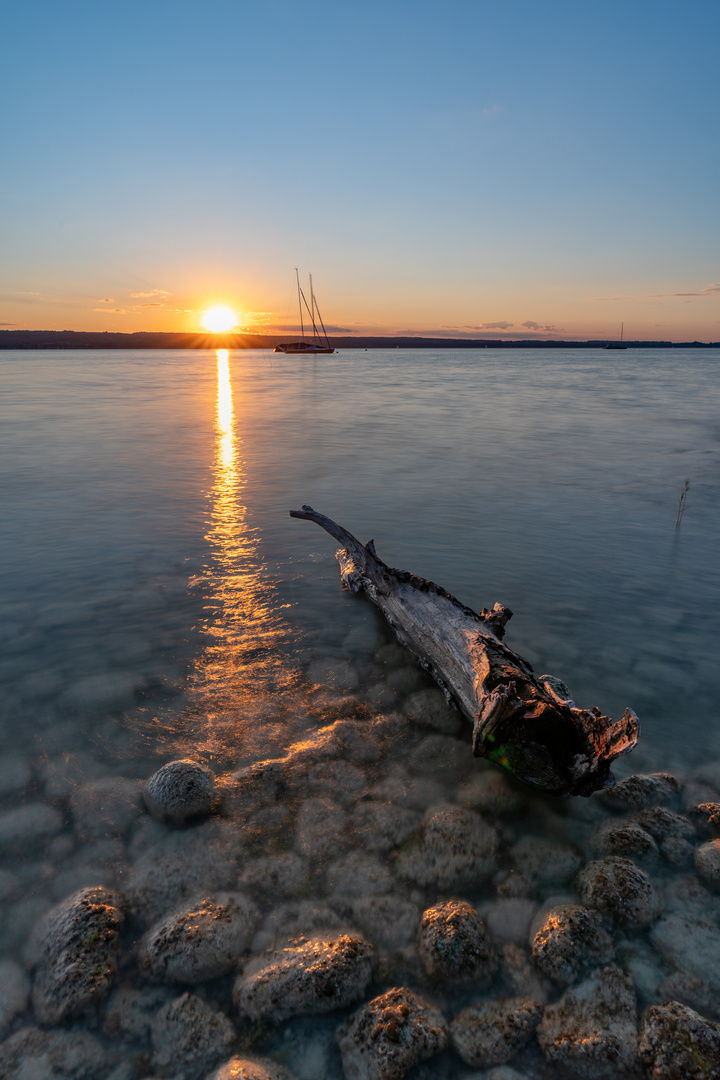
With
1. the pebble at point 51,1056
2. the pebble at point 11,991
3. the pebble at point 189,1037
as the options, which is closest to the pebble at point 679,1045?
the pebble at point 189,1037

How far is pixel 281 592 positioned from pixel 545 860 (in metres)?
4.30

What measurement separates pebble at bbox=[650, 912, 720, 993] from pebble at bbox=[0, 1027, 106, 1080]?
8.52ft

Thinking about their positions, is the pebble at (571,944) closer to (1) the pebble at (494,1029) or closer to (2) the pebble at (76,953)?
(1) the pebble at (494,1029)

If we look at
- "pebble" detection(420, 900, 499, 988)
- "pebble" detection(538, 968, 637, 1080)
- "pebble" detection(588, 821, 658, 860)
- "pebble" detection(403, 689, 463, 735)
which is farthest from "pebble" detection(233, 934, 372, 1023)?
"pebble" detection(403, 689, 463, 735)

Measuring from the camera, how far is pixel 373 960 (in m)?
2.72

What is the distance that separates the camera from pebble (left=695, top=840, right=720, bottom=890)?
10.2ft

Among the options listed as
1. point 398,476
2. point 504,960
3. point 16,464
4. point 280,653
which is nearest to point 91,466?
point 16,464

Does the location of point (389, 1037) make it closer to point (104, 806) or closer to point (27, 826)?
point (104, 806)

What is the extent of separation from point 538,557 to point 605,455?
952 cm

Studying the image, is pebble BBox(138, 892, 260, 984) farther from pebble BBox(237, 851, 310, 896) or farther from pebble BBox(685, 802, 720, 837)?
pebble BBox(685, 802, 720, 837)

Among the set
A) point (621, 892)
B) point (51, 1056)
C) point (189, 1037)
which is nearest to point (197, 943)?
point (189, 1037)

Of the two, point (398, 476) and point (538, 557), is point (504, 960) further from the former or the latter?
A: point (398, 476)

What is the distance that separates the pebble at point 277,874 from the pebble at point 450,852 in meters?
0.55

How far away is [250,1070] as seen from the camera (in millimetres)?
2275
